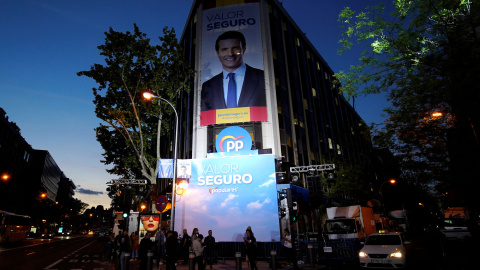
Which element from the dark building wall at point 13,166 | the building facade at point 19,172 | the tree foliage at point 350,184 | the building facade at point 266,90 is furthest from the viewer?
the building facade at point 19,172

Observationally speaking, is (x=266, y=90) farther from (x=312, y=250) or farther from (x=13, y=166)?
(x=13, y=166)

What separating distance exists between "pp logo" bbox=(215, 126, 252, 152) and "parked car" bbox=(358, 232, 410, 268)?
12944mm

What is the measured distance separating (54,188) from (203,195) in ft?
417

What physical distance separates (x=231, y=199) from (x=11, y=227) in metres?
28.7

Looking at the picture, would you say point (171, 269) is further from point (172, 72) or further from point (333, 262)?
point (172, 72)

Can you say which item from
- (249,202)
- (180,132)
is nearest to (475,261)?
A: (249,202)

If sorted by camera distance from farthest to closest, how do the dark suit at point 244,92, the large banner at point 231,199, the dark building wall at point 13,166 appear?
the dark building wall at point 13,166 → the dark suit at point 244,92 → the large banner at point 231,199

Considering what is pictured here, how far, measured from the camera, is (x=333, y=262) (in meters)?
14.6

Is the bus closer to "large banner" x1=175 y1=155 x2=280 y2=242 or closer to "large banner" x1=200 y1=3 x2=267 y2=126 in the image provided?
"large banner" x1=200 y1=3 x2=267 y2=126

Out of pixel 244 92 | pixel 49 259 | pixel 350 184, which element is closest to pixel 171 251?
pixel 49 259

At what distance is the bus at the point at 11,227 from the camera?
93.2 ft

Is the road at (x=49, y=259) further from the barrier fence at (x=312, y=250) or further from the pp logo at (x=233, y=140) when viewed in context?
the pp logo at (x=233, y=140)

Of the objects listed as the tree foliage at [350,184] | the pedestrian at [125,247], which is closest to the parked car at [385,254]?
the pedestrian at [125,247]

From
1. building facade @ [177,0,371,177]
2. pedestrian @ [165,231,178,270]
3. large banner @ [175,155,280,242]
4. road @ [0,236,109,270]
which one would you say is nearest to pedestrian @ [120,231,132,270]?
pedestrian @ [165,231,178,270]
